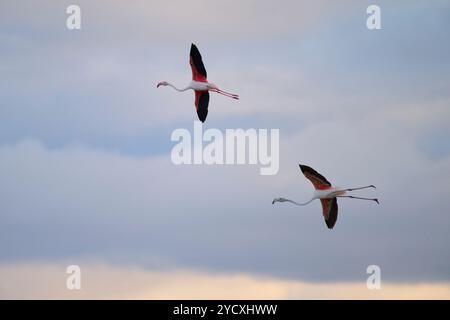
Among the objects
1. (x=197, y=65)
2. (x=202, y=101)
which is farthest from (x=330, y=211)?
→ (x=197, y=65)

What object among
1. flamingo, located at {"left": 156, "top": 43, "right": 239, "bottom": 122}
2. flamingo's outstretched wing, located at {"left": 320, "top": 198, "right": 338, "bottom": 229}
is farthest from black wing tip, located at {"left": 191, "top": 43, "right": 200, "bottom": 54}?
flamingo's outstretched wing, located at {"left": 320, "top": 198, "right": 338, "bottom": 229}

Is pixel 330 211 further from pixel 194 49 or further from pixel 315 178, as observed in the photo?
pixel 194 49

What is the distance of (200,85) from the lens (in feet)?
214

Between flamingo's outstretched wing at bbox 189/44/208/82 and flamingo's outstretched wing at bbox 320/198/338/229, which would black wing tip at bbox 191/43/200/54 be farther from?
flamingo's outstretched wing at bbox 320/198/338/229

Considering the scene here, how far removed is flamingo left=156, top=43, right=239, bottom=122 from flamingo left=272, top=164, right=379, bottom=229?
4.59 metres

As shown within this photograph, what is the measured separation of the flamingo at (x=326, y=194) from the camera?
63.4 metres

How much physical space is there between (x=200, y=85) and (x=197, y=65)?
101cm

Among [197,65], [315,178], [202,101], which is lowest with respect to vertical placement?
[315,178]

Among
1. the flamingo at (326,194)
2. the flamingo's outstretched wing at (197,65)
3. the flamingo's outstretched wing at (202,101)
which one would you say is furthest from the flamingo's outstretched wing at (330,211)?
the flamingo's outstretched wing at (197,65)

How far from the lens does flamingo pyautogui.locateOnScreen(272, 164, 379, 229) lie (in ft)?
208
